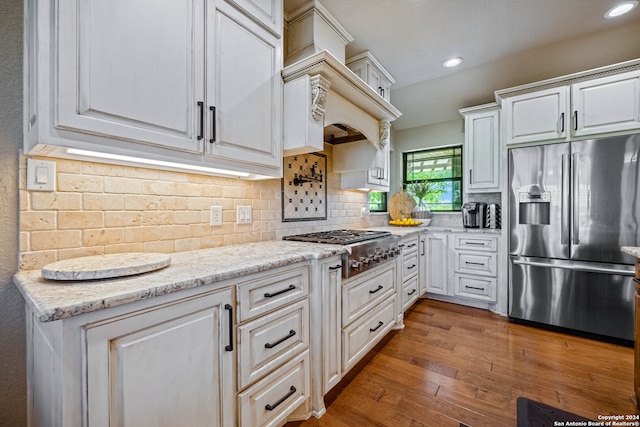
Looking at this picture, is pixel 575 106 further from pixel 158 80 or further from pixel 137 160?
pixel 137 160

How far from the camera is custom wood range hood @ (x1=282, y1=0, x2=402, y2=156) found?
70.5 inches

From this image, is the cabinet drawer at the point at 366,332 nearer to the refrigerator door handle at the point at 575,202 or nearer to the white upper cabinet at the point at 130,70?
the white upper cabinet at the point at 130,70

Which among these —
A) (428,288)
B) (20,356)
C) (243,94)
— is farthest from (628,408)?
(20,356)

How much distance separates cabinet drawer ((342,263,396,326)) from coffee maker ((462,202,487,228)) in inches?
63.3

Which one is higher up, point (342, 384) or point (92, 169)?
point (92, 169)

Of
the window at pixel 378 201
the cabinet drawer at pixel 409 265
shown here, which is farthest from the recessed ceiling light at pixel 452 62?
the cabinet drawer at pixel 409 265

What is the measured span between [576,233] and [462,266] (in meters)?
1.14

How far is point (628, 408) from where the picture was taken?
163cm

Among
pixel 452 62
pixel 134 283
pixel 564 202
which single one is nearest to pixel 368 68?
pixel 452 62

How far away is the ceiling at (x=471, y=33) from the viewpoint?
2.16 meters

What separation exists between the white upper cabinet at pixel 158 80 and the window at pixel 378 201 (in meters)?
2.51

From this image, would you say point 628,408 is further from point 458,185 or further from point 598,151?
point 458,185

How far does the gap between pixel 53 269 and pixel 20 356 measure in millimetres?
575

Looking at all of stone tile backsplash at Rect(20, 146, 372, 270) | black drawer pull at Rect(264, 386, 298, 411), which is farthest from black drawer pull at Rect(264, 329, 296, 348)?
stone tile backsplash at Rect(20, 146, 372, 270)
